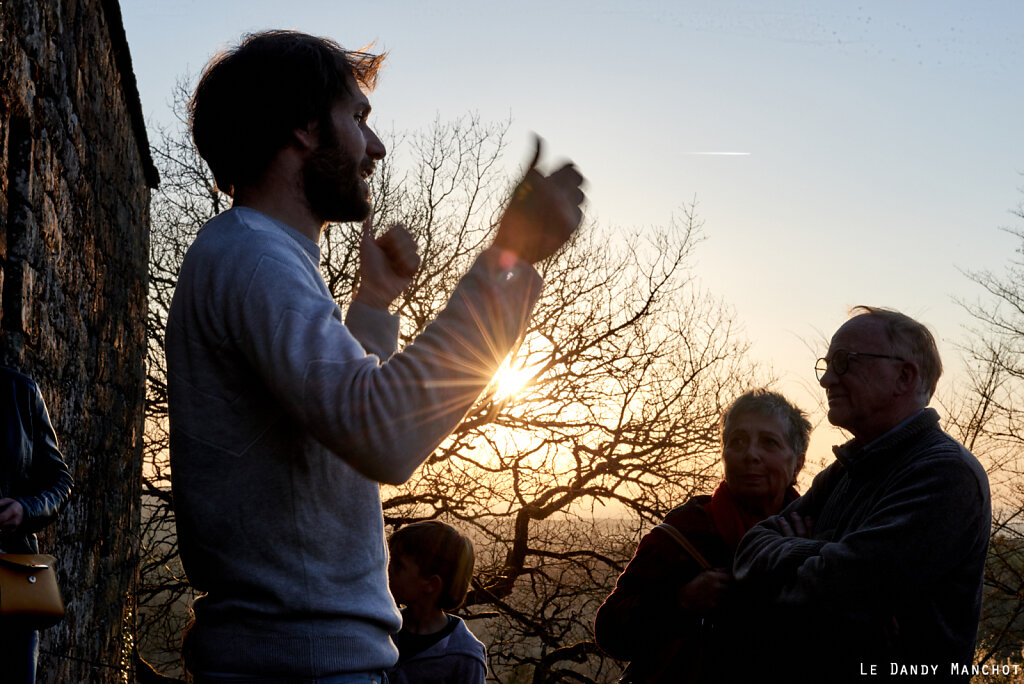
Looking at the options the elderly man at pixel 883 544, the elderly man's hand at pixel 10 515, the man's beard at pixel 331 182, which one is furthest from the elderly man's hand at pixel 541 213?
the elderly man's hand at pixel 10 515

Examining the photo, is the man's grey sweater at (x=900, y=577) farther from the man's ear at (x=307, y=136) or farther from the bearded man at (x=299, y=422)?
the man's ear at (x=307, y=136)

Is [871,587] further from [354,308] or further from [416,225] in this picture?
[416,225]

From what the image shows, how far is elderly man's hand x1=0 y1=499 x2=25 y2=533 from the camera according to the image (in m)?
2.44

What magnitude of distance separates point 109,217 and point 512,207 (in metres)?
4.24

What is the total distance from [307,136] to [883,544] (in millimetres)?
1701

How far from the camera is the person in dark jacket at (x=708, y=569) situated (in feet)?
9.39

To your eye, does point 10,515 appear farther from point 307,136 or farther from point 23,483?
point 307,136

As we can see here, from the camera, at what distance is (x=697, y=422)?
12867 millimetres

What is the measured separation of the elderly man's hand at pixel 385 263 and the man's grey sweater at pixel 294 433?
11.6 inches

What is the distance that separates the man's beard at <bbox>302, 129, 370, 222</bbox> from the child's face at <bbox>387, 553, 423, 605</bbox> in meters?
2.22

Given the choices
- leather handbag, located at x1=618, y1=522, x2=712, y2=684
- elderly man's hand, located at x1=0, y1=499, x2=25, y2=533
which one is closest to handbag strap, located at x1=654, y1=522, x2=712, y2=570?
leather handbag, located at x1=618, y1=522, x2=712, y2=684

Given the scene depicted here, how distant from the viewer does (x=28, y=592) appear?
2.33 m

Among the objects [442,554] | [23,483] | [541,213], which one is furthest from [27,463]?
[541,213]

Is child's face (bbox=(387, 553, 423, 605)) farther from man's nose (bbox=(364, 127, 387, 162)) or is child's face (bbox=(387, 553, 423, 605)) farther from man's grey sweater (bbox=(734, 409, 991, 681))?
man's nose (bbox=(364, 127, 387, 162))
